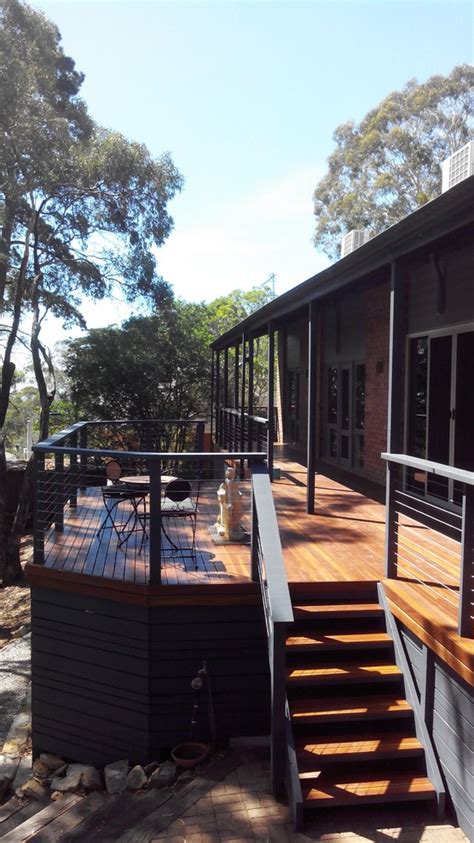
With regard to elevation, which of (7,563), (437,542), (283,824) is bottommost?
(7,563)

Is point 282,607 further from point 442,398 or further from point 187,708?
point 442,398

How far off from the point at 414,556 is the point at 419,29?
22.4 m

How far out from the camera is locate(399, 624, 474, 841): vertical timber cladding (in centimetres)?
313

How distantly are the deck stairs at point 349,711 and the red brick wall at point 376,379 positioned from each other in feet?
15.6

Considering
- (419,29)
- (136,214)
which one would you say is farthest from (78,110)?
(419,29)

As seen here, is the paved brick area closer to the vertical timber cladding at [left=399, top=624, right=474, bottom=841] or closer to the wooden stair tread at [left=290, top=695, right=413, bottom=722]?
the vertical timber cladding at [left=399, top=624, right=474, bottom=841]

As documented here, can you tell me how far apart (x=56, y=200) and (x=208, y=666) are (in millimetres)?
13854

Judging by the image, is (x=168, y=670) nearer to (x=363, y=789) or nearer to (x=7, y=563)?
(x=363, y=789)

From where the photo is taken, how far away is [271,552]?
373 centimetres

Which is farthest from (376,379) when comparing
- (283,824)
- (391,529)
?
(283,824)

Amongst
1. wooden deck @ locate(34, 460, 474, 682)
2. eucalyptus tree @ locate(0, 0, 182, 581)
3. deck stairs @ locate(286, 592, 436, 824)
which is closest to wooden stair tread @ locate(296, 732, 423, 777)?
deck stairs @ locate(286, 592, 436, 824)

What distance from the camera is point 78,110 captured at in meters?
15.7

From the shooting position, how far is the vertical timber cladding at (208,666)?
4484 millimetres

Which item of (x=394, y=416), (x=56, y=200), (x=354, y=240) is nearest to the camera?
(x=394, y=416)
